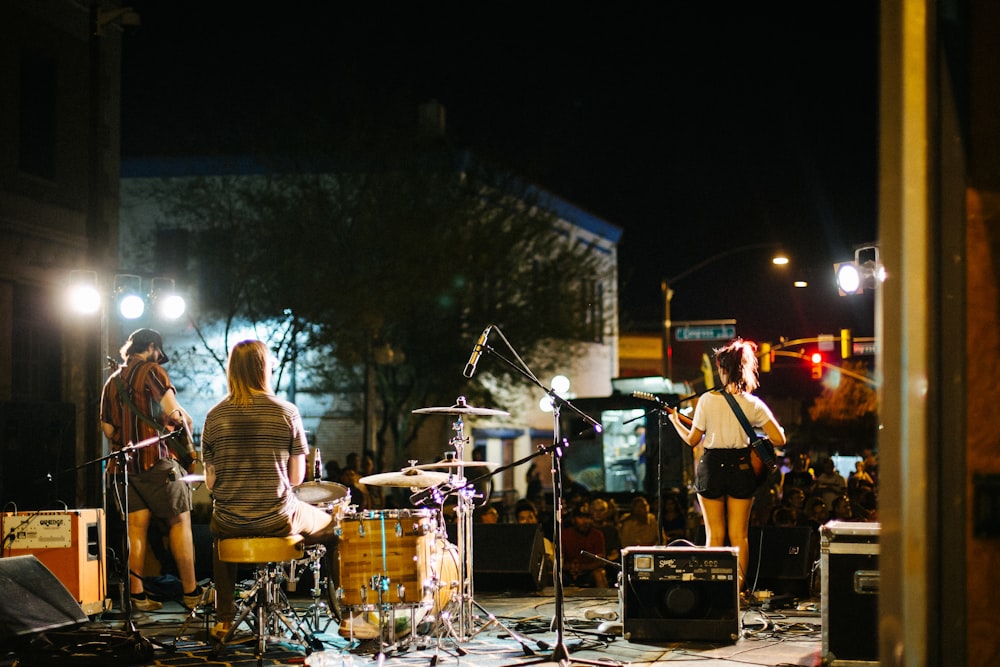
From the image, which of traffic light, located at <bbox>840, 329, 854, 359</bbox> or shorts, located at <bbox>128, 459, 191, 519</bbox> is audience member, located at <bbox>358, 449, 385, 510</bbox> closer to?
shorts, located at <bbox>128, 459, 191, 519</bbox>

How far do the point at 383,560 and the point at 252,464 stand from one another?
943 millimetres

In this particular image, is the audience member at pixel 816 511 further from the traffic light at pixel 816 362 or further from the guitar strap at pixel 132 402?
the traffic light at pixel 816 362

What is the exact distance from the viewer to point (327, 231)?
24.6 meters

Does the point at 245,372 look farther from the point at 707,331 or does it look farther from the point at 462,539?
the point at 707,331

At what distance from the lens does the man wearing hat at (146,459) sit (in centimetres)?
877

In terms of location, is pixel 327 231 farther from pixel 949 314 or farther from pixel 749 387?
pixel 949 314

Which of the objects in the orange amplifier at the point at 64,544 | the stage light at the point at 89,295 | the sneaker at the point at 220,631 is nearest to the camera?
the sneaker at the point at 220,631

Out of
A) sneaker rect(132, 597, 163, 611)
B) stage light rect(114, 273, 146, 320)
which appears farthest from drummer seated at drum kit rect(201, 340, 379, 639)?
stage light rect(114, 273, 146, 320)

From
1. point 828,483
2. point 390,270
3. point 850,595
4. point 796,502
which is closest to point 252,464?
point 850,595

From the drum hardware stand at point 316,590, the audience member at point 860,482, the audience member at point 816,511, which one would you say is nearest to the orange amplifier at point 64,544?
the drum hardware stand at point 316,590

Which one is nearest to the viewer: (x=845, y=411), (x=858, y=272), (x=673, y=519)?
(x=858, y=272)

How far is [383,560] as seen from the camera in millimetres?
6930

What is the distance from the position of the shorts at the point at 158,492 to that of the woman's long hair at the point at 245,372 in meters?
2.06

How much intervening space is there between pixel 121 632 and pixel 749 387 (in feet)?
15.0
